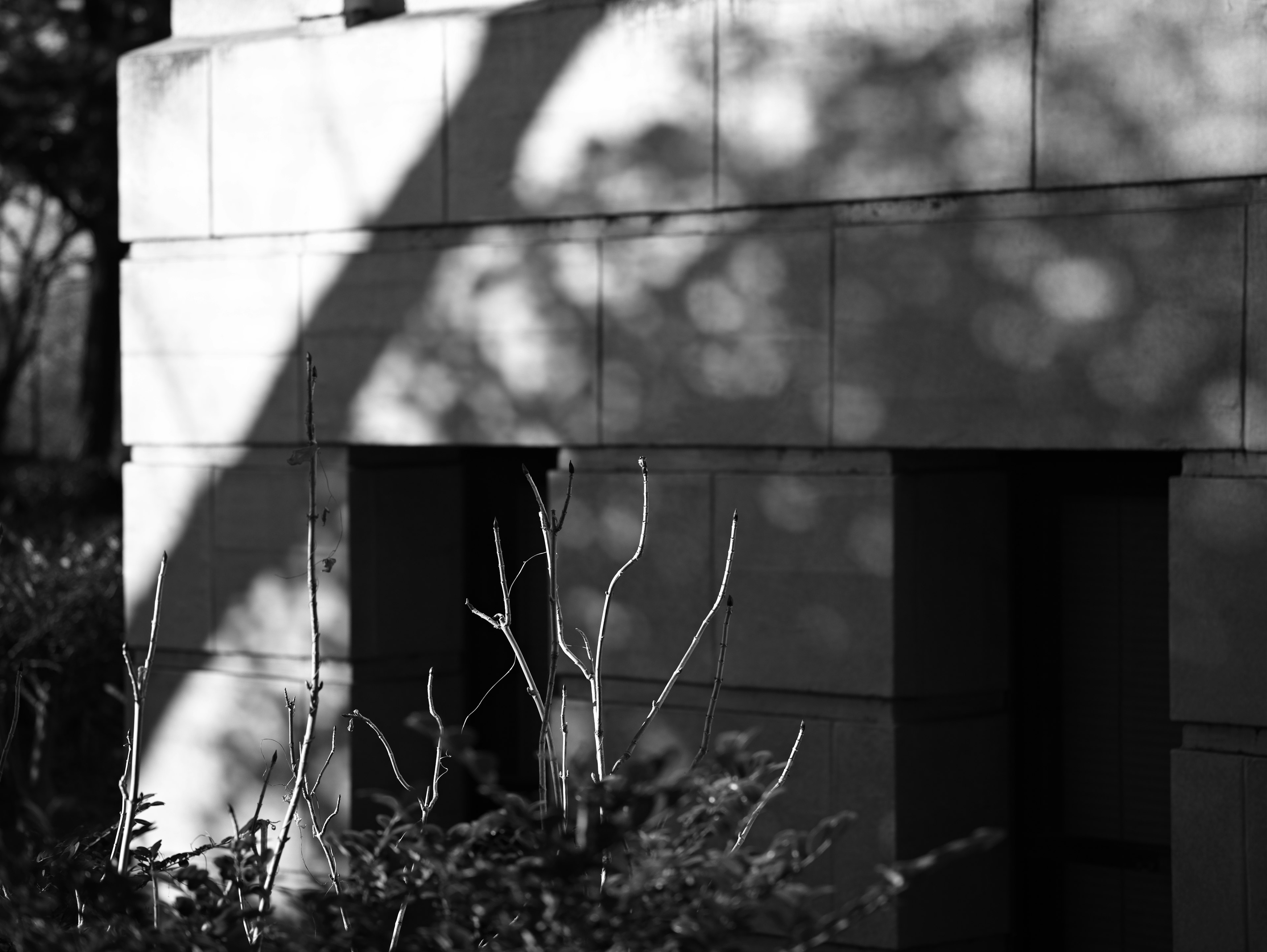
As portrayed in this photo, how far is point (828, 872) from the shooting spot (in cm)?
601

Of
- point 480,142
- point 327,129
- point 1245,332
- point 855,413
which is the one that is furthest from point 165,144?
point 1245,332

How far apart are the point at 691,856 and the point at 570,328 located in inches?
142

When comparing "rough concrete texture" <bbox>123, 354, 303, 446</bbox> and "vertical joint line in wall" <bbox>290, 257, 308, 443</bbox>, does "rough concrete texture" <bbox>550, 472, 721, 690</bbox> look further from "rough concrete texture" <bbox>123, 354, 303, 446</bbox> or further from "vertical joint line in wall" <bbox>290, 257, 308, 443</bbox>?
"rough concrete texture" <bbox>123, 354, 303, 446</bbox>

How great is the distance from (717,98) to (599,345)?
0.99m

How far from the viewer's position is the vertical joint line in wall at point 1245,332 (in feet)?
17.1

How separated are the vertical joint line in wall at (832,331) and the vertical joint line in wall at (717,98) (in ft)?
1.58

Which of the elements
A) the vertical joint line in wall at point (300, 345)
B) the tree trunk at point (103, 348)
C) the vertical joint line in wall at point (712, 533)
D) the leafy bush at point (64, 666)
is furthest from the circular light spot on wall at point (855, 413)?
the tree trunk at point (103, 348)

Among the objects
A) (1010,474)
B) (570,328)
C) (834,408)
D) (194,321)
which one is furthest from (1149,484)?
(194,321)

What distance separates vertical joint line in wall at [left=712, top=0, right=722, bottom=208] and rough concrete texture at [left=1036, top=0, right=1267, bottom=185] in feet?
3.79

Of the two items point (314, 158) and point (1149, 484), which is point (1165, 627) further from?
point (314, 158)

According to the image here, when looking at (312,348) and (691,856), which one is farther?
(312,348)

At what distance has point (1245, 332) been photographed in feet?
17.2

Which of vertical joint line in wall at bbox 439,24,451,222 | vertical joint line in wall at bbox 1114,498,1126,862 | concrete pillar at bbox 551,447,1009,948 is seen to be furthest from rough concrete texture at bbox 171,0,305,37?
vertical joint line in wall at bbox 1114,498,1126,862

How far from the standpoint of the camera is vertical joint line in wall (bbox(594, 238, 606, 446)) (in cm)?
643
